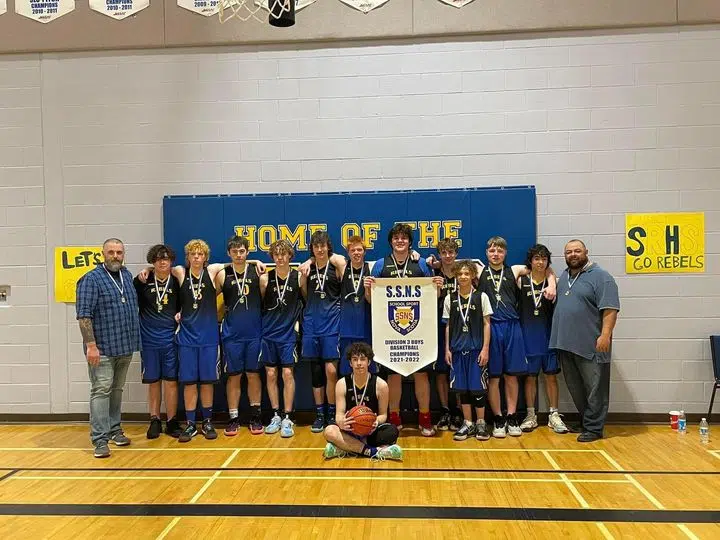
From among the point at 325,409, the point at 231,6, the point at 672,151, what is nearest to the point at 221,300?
the point at 325,409

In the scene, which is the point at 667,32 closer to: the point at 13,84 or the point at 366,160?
the point at 366,160

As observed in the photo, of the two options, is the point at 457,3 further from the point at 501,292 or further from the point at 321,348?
the point at 321,348

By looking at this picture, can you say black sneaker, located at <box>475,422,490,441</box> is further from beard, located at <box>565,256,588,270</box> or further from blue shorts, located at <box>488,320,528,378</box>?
beard, located at <box>565,256,588,270</box>

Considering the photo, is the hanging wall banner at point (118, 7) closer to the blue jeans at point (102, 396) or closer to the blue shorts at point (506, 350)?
the blue jeans at point (102, 396)

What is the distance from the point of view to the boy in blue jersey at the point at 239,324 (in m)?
6.17

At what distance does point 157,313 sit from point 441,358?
290 cm

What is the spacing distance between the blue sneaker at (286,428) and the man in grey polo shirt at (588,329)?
2715 millimetres

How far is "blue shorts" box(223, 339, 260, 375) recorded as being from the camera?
243 inches

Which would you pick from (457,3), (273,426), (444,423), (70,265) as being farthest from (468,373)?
(70,265)

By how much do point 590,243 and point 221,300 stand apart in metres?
4.01

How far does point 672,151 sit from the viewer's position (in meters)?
6.54

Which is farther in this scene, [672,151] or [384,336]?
[672,151]

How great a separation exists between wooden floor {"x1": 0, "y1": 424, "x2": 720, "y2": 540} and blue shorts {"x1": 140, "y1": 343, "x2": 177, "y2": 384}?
0.64m

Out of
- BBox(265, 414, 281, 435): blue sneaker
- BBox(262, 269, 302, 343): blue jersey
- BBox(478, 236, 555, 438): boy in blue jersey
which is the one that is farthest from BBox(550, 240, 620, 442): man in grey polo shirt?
BBox(265, 414, 281, 435): blue sneaker
